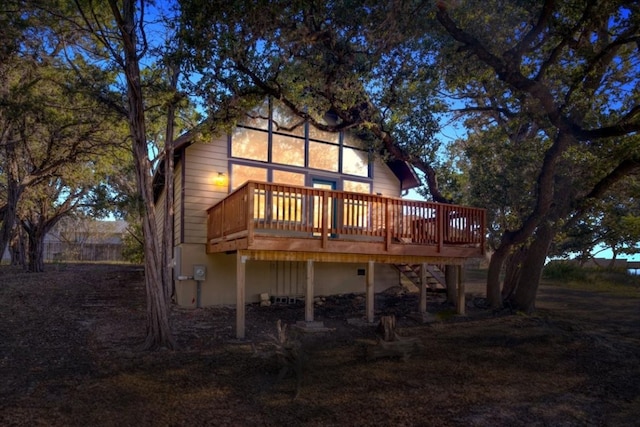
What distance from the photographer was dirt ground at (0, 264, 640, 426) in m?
5.18

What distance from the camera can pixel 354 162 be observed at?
13664 mm

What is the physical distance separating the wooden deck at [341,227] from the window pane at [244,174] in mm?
1096

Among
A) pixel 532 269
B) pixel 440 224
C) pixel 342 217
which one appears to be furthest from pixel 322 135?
pixel 532 269

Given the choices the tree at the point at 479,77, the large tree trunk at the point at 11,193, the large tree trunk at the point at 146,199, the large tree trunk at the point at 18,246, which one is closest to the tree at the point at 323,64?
the tree at the point at 479,77

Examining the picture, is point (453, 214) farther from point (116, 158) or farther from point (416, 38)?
point (116, 158)

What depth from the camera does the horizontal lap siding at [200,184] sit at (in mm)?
11266

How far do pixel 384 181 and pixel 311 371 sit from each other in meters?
8.44

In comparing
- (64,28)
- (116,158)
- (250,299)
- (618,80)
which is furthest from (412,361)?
(116,158)

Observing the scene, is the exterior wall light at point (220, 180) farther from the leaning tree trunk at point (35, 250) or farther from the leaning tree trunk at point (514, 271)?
the leaning tree trunk at point (35, 250)

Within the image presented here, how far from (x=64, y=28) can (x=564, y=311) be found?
13.6 meters

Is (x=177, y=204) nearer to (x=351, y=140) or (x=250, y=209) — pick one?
(x=250, y=209)

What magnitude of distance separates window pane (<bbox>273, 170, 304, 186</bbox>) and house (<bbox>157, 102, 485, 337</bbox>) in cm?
3

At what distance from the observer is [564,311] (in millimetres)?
12195

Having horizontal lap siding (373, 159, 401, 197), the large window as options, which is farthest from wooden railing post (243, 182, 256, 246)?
horizontal lap siding (373, 159, 401, 197)
